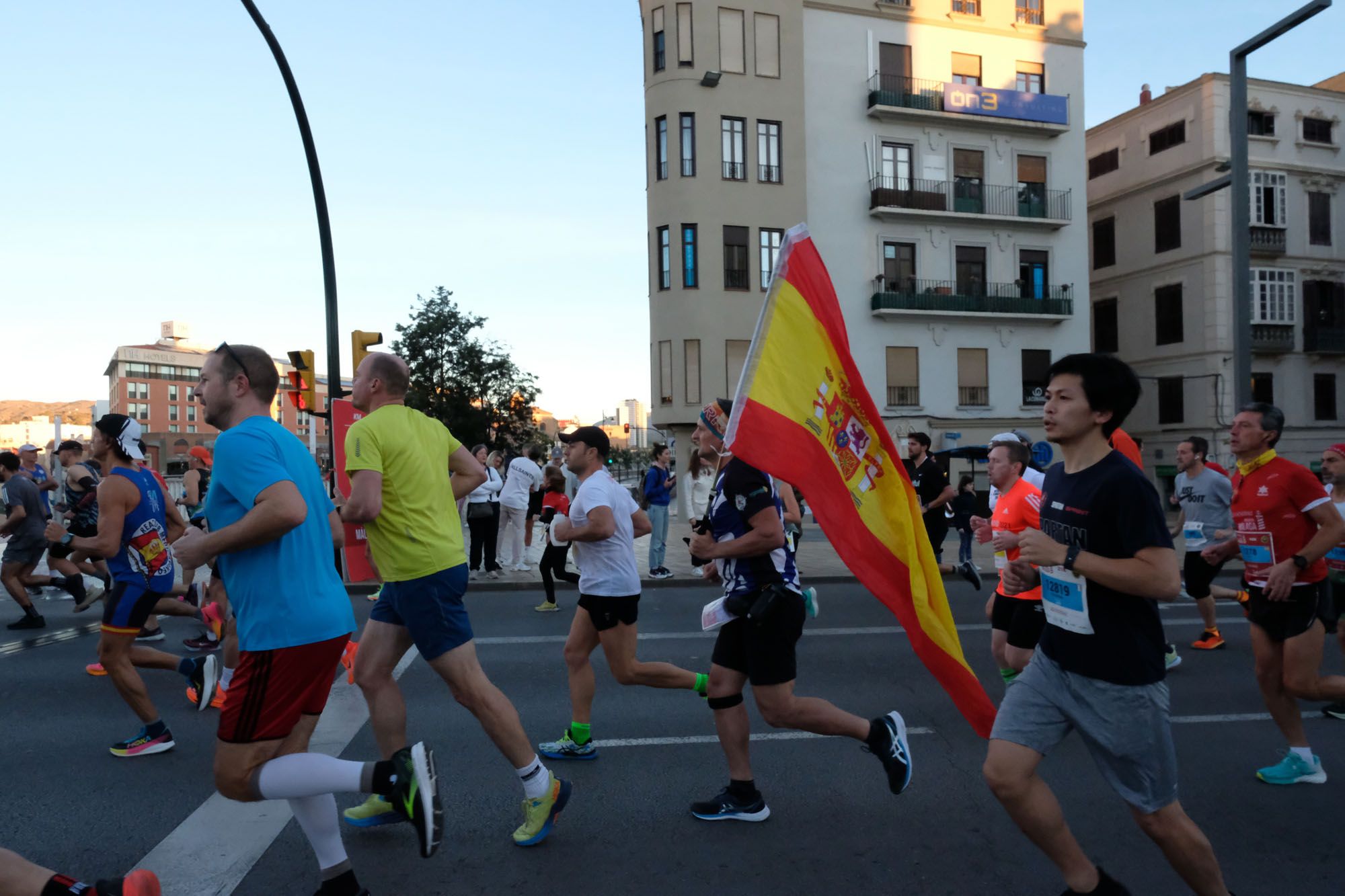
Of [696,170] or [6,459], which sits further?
[696,170]

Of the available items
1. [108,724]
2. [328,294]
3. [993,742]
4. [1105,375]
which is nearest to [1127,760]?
[993,742]

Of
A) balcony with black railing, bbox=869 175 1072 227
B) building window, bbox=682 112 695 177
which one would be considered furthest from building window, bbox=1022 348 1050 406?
building window, bbox=682 112 695 177

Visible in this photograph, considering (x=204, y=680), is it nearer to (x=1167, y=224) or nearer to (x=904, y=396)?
(x=904, y=396)

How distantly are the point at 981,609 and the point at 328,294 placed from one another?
8.52m

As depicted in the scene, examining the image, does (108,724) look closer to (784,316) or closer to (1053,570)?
(784,316)

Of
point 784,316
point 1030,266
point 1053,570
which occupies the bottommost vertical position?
point 1053,570

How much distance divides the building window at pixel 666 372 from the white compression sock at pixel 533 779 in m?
27.8

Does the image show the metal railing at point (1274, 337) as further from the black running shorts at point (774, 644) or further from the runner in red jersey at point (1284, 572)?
the black running shorts at point (774, 644)

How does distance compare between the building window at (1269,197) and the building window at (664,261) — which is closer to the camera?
the building window at (664,261)

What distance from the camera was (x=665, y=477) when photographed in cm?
1450

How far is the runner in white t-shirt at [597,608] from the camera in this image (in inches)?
203

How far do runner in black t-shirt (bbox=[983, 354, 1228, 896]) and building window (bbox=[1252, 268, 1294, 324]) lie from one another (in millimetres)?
37697

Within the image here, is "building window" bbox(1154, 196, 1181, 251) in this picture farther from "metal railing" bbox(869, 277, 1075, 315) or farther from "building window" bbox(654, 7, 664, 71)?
"building window" bbox(654, 7, 664, 71)

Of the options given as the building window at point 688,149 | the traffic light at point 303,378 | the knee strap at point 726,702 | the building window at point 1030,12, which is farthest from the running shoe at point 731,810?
the building window at point 1030,12
